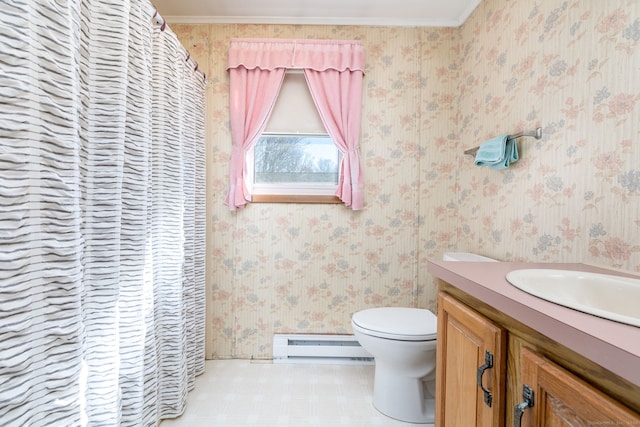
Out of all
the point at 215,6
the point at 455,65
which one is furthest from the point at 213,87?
the point at 455,65

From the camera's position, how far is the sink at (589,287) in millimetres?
753

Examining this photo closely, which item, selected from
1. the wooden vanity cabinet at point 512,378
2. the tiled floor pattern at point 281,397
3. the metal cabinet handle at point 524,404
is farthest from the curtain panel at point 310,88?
the metal cabinet handle at point 524,404

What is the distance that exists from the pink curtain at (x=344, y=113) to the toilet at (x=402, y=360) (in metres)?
0.82

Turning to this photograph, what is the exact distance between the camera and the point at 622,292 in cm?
77

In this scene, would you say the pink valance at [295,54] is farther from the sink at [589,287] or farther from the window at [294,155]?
the sink at [589,287]

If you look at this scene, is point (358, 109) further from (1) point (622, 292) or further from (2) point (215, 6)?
(1) point (622, 292)

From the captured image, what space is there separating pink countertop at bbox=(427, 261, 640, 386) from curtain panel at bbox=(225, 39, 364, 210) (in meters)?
1.28

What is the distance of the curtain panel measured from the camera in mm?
1985

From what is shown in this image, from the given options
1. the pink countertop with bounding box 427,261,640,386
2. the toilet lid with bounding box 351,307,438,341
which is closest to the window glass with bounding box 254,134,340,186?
the toilet lid with bounding box 351,307,438,341

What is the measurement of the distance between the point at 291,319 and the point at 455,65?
2.15m

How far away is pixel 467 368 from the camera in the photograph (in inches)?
32.8

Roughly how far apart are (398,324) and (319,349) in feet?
2.40

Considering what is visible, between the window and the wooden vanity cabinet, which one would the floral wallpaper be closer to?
the window

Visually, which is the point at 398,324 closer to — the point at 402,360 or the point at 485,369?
the point at 402,360
